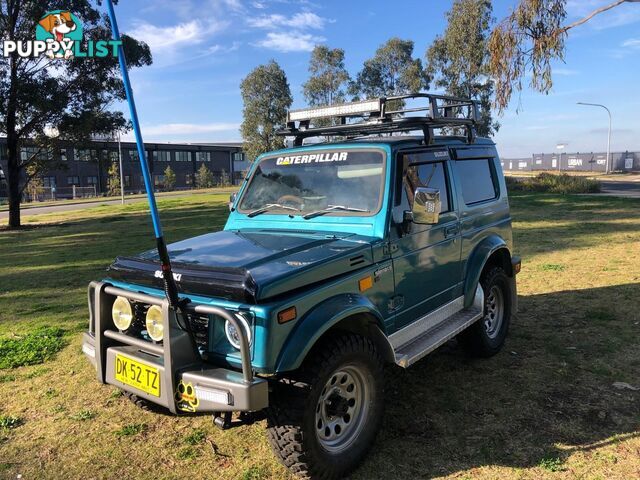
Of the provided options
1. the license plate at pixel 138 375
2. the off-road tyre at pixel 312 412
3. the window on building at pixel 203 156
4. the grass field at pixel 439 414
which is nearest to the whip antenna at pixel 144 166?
the license plate at pixel 138 375

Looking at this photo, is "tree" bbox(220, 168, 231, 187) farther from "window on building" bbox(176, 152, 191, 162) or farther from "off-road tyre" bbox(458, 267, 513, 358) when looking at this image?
"off-road tyre" bbox(458, 267, 513, 358)

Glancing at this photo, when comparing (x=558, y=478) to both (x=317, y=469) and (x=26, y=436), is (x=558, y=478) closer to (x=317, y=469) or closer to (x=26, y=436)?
(x=317, y=469)

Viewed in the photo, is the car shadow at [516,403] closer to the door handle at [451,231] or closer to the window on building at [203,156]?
the door handle at [451,231]

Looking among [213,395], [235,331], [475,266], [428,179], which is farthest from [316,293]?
[475,266]

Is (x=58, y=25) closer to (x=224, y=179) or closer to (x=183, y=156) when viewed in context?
(x=224, y=179)

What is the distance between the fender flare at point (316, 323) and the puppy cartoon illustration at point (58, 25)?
16.8 m

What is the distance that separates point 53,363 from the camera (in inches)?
188

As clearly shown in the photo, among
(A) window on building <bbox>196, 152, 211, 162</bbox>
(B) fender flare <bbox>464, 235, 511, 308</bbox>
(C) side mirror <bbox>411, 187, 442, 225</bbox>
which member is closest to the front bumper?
(C) side mirror <bbox>411, 187, 442, 225</bbox>

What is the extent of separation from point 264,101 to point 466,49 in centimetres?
1726

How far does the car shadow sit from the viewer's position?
124 inches

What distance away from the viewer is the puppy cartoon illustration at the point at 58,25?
16047 millimetres

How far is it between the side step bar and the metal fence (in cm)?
5675

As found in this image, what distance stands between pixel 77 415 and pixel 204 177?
53.6 m

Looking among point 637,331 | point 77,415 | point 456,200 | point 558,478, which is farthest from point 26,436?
point 637,331
